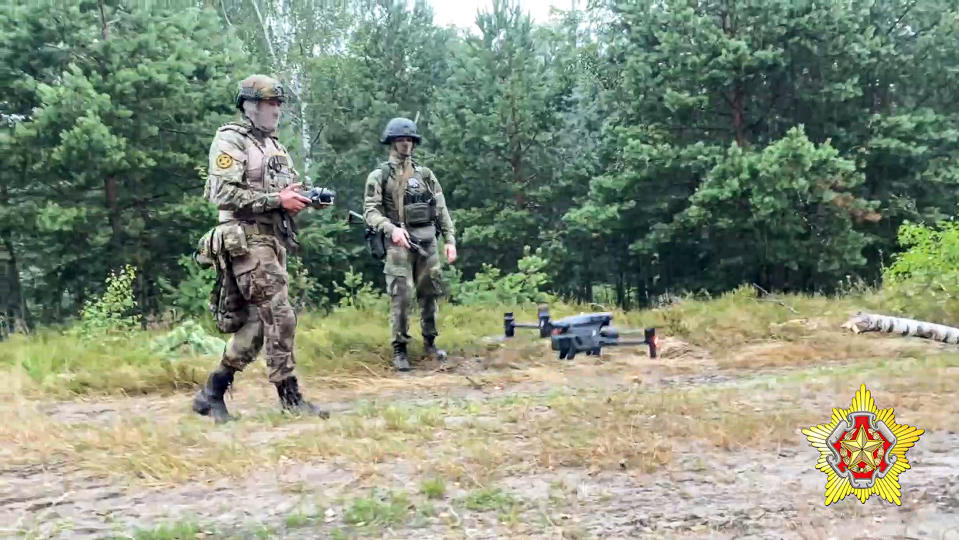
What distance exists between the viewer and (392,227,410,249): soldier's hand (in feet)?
21.6

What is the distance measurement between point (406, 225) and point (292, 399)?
2.46 metres

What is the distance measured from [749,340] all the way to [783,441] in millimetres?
3824

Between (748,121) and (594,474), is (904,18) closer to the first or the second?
(748,121)

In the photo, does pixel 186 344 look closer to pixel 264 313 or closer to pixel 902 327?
pixel 264 313

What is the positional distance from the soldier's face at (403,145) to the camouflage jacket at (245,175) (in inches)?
78.9

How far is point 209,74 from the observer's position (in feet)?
46.0

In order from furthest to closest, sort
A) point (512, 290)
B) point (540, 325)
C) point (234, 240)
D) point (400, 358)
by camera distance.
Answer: point (512, 290)
point (540, 325)
point (400, 358)
point (234, 240)

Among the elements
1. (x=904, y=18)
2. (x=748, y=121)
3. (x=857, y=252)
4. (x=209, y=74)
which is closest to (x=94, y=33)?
(x=209, y=74)

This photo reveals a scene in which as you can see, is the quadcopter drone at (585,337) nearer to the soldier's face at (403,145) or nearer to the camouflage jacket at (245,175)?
the soldier's face at (403,145)

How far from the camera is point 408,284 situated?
6.84 meters

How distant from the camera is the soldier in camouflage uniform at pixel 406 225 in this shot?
6805 millimetres

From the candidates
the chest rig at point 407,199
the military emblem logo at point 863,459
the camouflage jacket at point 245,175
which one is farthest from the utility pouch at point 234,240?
the military emblem logo at point 863,459

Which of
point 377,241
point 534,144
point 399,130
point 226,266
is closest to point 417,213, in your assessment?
point 377,241

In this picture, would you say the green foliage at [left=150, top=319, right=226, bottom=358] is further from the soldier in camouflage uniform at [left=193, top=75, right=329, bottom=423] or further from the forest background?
the forest background
